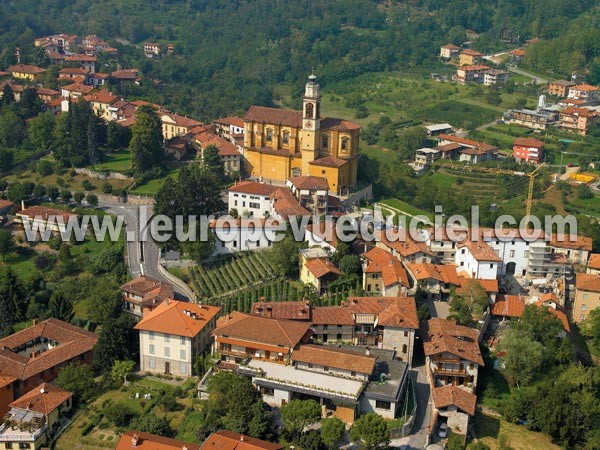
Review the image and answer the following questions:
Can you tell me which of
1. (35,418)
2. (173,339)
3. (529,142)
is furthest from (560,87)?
(35,418)

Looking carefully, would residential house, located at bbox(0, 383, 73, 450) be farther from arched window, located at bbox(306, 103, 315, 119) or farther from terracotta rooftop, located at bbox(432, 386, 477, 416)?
arched window, located at bbox(306, 103, 315, 119)

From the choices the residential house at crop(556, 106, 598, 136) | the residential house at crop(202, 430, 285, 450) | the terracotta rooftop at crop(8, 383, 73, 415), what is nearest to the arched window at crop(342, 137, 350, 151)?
the terracotta rooftop at crop(8, 383, 73, 415)

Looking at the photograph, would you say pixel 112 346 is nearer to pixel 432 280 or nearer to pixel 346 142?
pixel 432 280

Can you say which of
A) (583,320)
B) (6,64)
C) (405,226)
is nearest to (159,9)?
(6,64)

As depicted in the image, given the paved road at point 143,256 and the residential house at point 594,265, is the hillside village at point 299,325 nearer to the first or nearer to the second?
the residential house at point 594,265

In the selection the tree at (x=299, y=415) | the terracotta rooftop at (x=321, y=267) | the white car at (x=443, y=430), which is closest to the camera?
the tree at (x=299, y=415)

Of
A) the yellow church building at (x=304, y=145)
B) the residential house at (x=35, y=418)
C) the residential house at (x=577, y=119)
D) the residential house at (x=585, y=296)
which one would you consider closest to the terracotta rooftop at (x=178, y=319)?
the residential house at (x=35, y=418)
